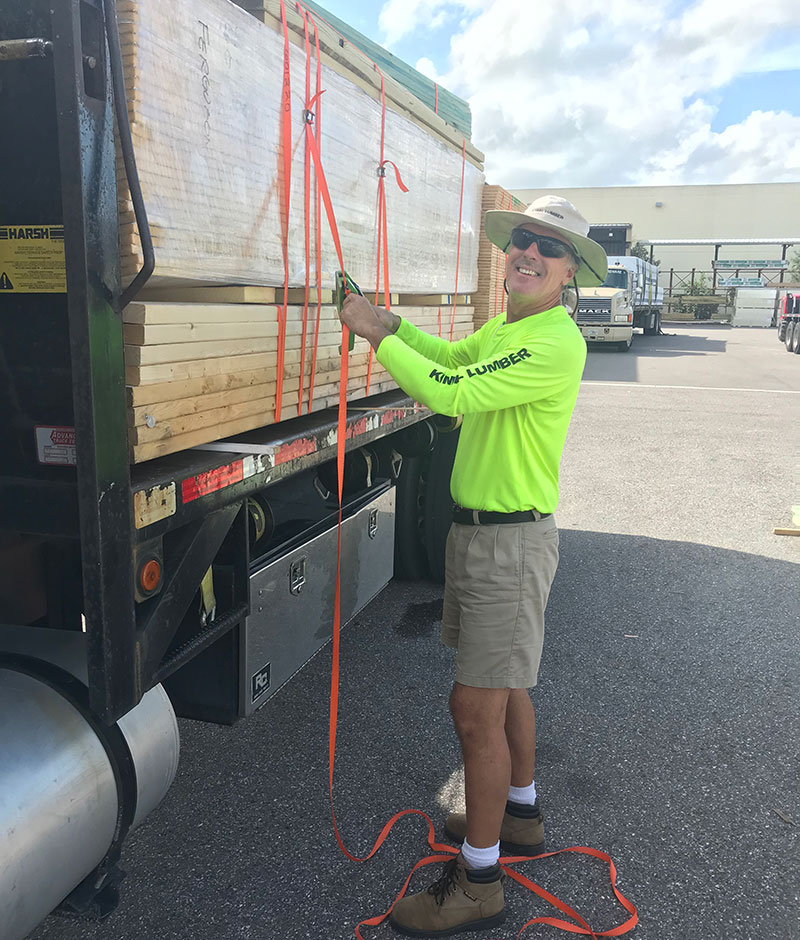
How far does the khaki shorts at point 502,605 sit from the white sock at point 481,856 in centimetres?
51

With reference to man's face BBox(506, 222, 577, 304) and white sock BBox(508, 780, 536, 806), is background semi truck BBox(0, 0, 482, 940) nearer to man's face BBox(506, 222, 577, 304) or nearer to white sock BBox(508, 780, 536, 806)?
man's face BBox(506, 222, 577, 304)

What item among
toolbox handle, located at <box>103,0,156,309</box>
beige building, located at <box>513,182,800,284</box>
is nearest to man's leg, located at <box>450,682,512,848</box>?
toolbox handle, located at <box>103,0,156,309</box>

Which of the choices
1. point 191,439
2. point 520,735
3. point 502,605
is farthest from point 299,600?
point 191,439

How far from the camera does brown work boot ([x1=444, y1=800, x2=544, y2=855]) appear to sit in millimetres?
2709

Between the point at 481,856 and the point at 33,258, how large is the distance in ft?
6.79

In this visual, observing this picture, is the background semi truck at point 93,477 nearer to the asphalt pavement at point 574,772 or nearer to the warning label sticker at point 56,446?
the warning label sticker at point 56,446

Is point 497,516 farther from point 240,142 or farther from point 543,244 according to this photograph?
point 240,142

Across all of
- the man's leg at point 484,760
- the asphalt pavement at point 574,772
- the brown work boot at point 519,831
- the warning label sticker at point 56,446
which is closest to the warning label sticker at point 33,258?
the warning label sticker at point 56,446

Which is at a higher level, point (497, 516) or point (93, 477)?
point (93, 477)

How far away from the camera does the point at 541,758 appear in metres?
3.25

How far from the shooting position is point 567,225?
2408 millimetres

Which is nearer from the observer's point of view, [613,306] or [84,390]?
[84,390]

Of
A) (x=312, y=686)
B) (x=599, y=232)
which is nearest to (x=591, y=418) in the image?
(x=312, y=686)

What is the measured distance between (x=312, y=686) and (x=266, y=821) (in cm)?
96
